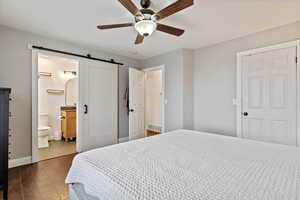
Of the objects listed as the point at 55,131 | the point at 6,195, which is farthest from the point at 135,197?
the point at 55,131

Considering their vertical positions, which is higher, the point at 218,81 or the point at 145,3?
the point at 145,3

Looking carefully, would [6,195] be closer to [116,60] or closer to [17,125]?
[17,125]

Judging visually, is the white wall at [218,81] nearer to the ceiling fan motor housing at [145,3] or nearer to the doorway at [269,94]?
the doorway at [269,94]

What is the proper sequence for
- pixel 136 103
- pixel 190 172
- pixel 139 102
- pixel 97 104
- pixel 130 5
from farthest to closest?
1. pixel 139 102
2. pixel 136 103
3. pixel 97 104
4. pixel 130 5
5. pixel 190 172

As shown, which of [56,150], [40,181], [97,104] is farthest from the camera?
[97,104]

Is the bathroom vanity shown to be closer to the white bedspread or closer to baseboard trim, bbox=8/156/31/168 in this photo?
baseboard trim, bbox=8/156/31/168

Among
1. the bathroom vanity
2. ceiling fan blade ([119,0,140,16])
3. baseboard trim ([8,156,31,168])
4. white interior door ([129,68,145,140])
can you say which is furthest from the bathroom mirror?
ceiling fan blade ([119,0,140,16])

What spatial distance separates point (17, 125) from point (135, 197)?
2974 mm

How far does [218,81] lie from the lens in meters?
3.41

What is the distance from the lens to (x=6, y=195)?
1835mm

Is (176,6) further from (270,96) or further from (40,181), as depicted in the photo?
(40,181)

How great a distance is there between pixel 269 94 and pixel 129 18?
105 inches

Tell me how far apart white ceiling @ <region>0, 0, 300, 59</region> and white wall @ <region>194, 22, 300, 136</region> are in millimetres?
203

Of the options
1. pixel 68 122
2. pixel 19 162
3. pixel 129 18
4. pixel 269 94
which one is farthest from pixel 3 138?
pixel 269 94
